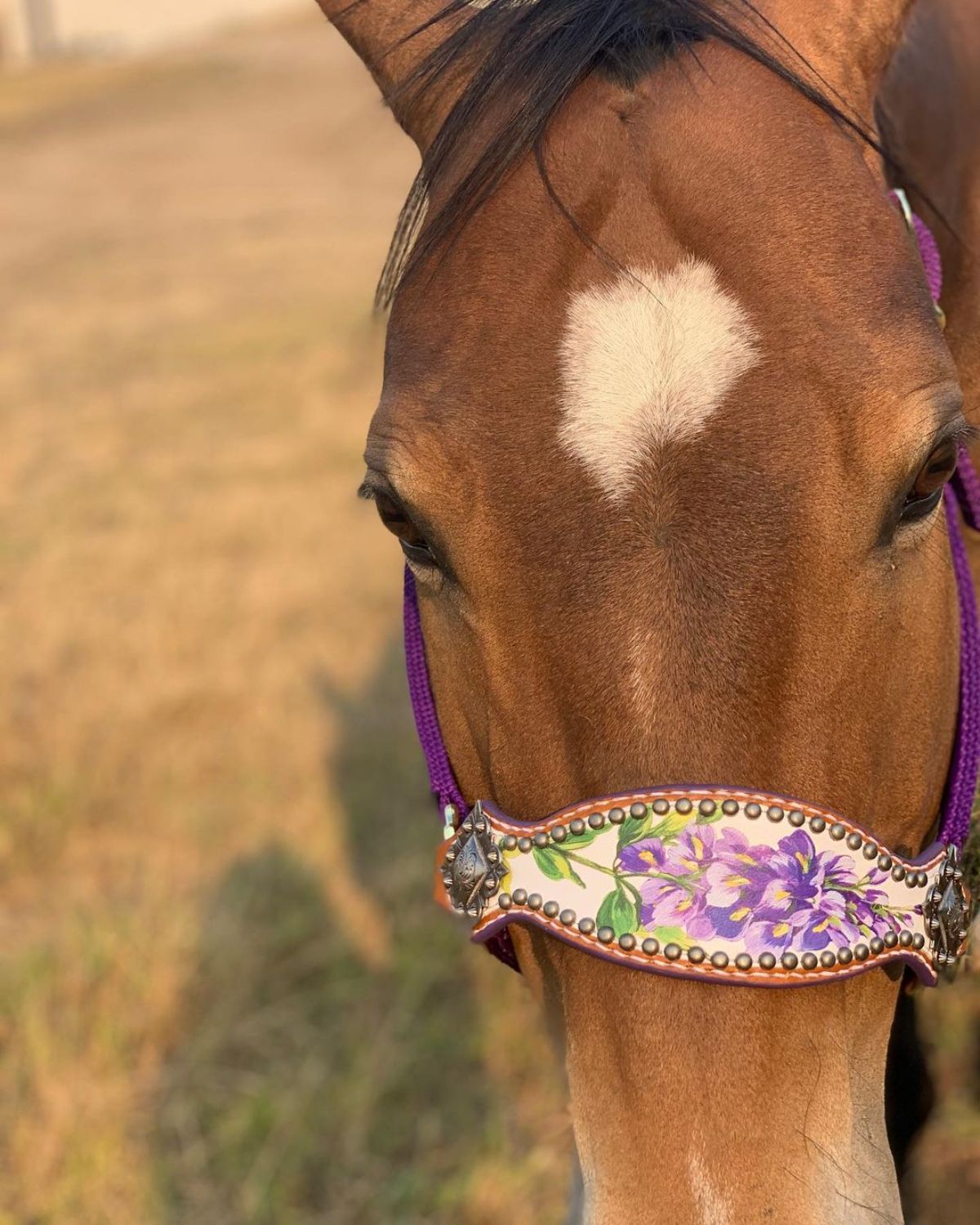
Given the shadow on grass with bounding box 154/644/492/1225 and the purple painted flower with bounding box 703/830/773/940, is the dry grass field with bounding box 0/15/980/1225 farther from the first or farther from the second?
the purple painted flower with bounding box 703/830/773/940

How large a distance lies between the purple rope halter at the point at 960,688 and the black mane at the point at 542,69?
315mm

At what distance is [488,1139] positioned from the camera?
3076 mm

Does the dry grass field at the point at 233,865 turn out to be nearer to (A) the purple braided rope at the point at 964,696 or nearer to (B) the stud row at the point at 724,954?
(A) the purple braided rope at the point at 964,696

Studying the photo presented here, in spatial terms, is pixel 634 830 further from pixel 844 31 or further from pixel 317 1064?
pixel 317 1064

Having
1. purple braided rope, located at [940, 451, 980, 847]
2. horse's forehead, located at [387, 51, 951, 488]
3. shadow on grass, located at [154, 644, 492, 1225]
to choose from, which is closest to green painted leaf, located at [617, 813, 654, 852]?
horse's forehead, located at [387, 51, 951, 488]

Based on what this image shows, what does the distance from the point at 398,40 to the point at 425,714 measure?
0.81 meters

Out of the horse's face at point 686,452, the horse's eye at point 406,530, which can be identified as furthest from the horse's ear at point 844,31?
the horse's eye at point 406,530

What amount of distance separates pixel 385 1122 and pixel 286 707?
2.04m

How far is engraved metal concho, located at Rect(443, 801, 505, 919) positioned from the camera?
4.66 feet

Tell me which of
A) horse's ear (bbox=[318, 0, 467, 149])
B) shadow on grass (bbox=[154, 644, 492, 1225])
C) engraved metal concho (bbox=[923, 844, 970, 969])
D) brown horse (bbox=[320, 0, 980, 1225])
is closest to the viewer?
brown horse (bbox=[320, 0, 980, 1225])

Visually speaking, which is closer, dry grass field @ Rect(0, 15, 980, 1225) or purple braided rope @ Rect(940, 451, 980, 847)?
purple braided rope @ Rect(940, 451, 980, 847)

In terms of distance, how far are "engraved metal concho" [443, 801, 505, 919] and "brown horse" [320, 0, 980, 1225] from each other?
0.20 feet

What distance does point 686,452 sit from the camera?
1267 millimetres

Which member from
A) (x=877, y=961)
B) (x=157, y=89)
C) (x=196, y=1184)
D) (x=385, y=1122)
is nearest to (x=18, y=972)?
(x=196, y=1184)
